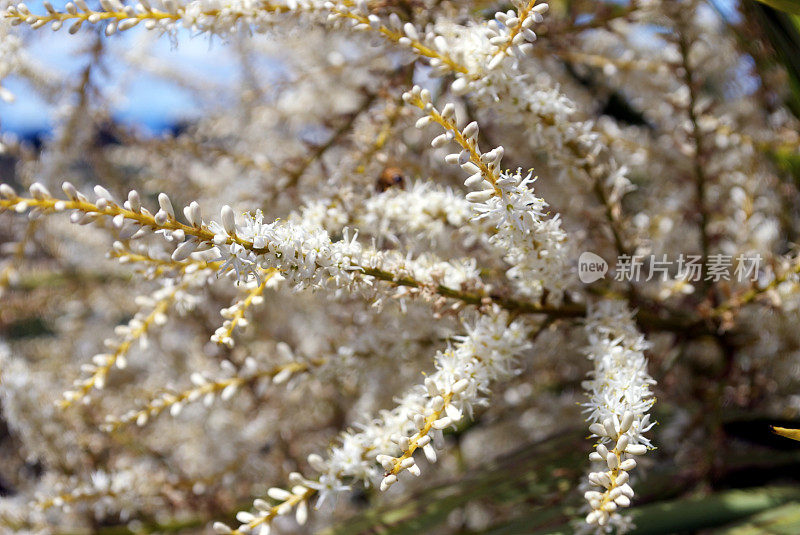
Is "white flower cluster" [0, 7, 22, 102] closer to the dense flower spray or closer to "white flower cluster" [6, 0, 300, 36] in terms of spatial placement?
the dense flower spray

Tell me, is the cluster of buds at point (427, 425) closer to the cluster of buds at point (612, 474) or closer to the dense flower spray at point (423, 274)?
the dense flower spray at point (423, 274)

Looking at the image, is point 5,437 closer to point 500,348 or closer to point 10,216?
point 10,216

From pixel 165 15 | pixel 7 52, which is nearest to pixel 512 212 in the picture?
pixel 165 15

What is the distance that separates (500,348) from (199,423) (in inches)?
34.9

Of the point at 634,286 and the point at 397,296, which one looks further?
the point at 634,286

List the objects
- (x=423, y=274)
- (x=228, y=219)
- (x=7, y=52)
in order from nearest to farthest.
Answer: (x=228, y=219) < (x=423, y=274) < (x=7, y=52)

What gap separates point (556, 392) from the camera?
121cm

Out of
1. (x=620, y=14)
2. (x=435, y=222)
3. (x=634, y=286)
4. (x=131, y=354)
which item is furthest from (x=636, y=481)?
(x=131, y=354)

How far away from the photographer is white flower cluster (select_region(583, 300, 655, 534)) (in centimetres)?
46

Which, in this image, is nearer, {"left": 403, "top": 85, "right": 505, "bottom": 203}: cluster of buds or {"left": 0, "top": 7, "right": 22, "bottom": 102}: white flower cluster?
{"left": 403, "top": 85, "right": 505, "bottom": 203}: cluster of buds

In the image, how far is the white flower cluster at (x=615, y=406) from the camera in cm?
46

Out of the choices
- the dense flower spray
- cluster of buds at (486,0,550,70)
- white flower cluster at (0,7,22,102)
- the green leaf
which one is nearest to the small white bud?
the dense flower spray

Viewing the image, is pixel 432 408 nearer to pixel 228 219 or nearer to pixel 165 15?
pixel 228 219

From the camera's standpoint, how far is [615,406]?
517 millimetres
